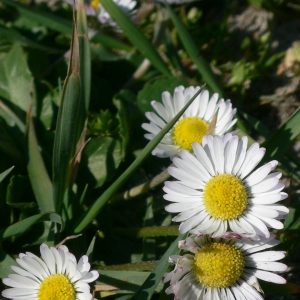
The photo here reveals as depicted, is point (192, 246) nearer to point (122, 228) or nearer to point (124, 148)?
point (122, 228)

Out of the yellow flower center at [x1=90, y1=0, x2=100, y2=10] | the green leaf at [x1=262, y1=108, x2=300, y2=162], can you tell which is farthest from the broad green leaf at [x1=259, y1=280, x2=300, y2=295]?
the yellow flower center at [x1=90, y1=0, x2=100, y2=10]

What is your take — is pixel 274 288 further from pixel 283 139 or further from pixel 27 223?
pixel 27 223

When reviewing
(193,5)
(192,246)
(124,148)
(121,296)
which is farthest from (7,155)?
(193,5)

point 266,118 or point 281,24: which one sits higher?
point 281,24

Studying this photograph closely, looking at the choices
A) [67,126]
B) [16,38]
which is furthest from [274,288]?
[16,38]

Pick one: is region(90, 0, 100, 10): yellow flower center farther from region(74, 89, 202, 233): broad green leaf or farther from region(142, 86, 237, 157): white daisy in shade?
region(74, 89, 202, 233): broad green leaf
